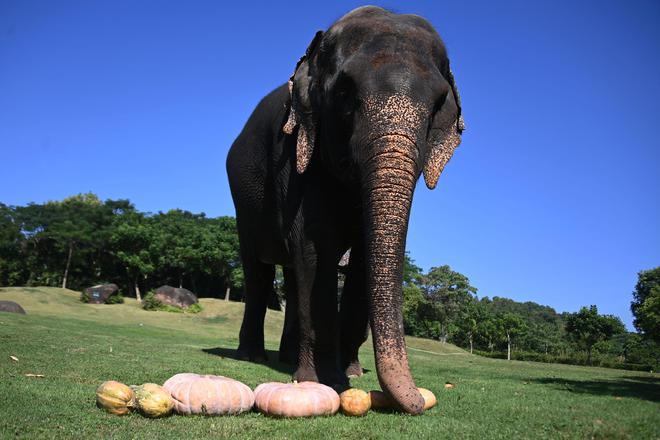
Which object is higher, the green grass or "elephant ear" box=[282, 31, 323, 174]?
"elephant ear" box=[282, 31, 323, 174]

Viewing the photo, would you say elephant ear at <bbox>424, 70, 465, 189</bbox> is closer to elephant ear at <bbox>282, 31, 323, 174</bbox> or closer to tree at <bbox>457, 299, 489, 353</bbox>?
elephant ear at <bbox>282, 31, 323, 174</bbox>

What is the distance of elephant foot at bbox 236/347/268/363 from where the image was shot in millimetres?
11094

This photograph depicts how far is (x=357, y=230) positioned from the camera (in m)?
7.95

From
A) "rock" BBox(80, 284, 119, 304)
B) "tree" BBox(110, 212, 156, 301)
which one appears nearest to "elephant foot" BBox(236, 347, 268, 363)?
"rock" BBox(80, 284, 119, 304)

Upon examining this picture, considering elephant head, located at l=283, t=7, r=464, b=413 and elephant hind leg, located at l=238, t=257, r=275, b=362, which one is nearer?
elephant head, located at l=283, t=7, r=464, b=413

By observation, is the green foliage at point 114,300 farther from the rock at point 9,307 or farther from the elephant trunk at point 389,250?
the elephant trunk at point 389,250

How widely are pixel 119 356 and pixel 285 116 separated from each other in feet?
16.6

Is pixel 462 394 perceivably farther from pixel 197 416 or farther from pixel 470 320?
pixel 470 320

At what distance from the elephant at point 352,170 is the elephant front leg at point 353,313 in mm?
18

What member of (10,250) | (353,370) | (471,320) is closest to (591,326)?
(471,320)

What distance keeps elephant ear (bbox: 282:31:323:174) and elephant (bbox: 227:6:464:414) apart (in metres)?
0.02

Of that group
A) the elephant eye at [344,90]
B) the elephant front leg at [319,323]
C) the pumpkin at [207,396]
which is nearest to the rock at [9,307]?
the elephant front leg at [319,323]

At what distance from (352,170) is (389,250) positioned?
1.34 meters

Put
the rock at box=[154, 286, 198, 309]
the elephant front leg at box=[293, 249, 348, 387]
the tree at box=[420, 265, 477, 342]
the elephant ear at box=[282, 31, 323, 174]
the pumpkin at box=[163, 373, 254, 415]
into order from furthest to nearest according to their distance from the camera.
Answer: the tree at box=[420, 265, 477, 342], the rock at box=[154, 286, 198, 309], the elephant ear at box=[282, 31, 323, 174], the elephant front leg at box=[293, 249, 348, 387], the pumpkin at box=[163, 373, 254, 415]
